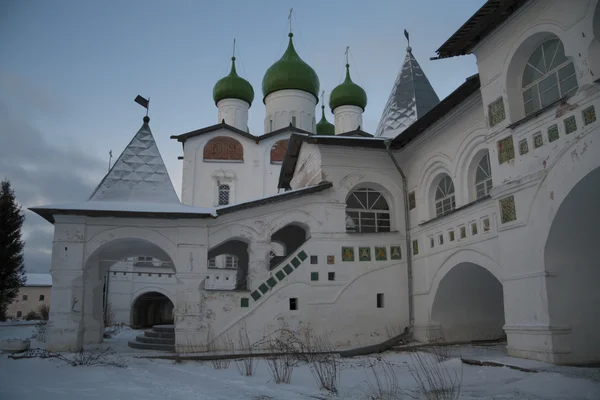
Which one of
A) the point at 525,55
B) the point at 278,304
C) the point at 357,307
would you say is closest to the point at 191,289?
the point at 278,304

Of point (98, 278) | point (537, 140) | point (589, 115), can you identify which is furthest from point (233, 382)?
point (98, 278)

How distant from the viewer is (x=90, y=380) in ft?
20.8

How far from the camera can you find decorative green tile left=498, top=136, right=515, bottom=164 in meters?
7.80

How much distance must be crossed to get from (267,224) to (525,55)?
6465 mm

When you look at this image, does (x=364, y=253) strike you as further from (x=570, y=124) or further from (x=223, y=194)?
(x=223, y=194)

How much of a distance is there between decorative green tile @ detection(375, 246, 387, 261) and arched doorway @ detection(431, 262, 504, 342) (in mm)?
1692

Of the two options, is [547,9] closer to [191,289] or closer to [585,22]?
[585,22]

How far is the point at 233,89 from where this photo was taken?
88.3 feet

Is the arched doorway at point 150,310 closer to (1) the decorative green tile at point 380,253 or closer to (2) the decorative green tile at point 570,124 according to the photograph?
(1) the decorative green tile at point 380,253

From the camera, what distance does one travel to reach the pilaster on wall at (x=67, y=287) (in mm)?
10492

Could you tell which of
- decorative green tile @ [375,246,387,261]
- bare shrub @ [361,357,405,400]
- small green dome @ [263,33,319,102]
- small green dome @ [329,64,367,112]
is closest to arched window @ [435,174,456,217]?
decorative green tile @ [375,246,387,261]

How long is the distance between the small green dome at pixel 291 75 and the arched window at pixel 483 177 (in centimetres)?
1587

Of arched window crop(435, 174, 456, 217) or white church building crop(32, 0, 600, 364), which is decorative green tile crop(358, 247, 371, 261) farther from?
arched window crop(435, 174, 456, 217)

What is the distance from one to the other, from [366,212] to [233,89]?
52.7 feet
